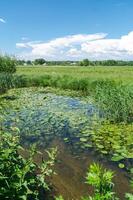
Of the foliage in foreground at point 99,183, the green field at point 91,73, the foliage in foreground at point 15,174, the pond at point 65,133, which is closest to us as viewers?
the foliage in foreground at point 99,183

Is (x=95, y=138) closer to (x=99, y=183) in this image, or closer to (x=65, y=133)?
(x=65, y=133)

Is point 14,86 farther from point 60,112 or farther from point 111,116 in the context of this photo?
point 111,116

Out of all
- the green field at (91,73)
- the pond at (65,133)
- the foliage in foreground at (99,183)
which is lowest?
the pond at (65,133)

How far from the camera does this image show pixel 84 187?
23.1 ft

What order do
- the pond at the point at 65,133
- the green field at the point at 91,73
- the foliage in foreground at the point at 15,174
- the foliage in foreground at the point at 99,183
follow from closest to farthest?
the foliage in foreground at the point at 99,183, the foliage in foreground at the point at 15,174, the pond at the point at 65,133, the green field at the point at 91,73

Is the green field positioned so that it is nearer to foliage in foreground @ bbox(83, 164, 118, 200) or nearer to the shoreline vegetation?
the shoreline vegetation

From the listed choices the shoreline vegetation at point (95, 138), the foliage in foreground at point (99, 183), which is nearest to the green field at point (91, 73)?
the shoreline vegetation at point (95, 138)

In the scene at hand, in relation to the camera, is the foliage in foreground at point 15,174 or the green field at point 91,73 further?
the green field at point 91,73

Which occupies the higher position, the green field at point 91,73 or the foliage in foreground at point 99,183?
the foliage in foreground at point 99,183

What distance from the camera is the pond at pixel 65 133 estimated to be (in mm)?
7317

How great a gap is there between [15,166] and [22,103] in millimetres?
14158

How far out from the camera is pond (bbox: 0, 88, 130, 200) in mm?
7317

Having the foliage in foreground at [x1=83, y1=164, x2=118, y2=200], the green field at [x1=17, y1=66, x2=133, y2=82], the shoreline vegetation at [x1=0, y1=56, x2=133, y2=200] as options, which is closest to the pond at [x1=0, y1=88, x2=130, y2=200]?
the shoreline vegetation at [x1=0, y1=56, x2=133, y2=200]

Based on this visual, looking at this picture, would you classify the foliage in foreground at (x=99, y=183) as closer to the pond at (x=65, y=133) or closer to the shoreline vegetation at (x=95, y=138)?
the shoreline vegetation at (x=95, y=138)
